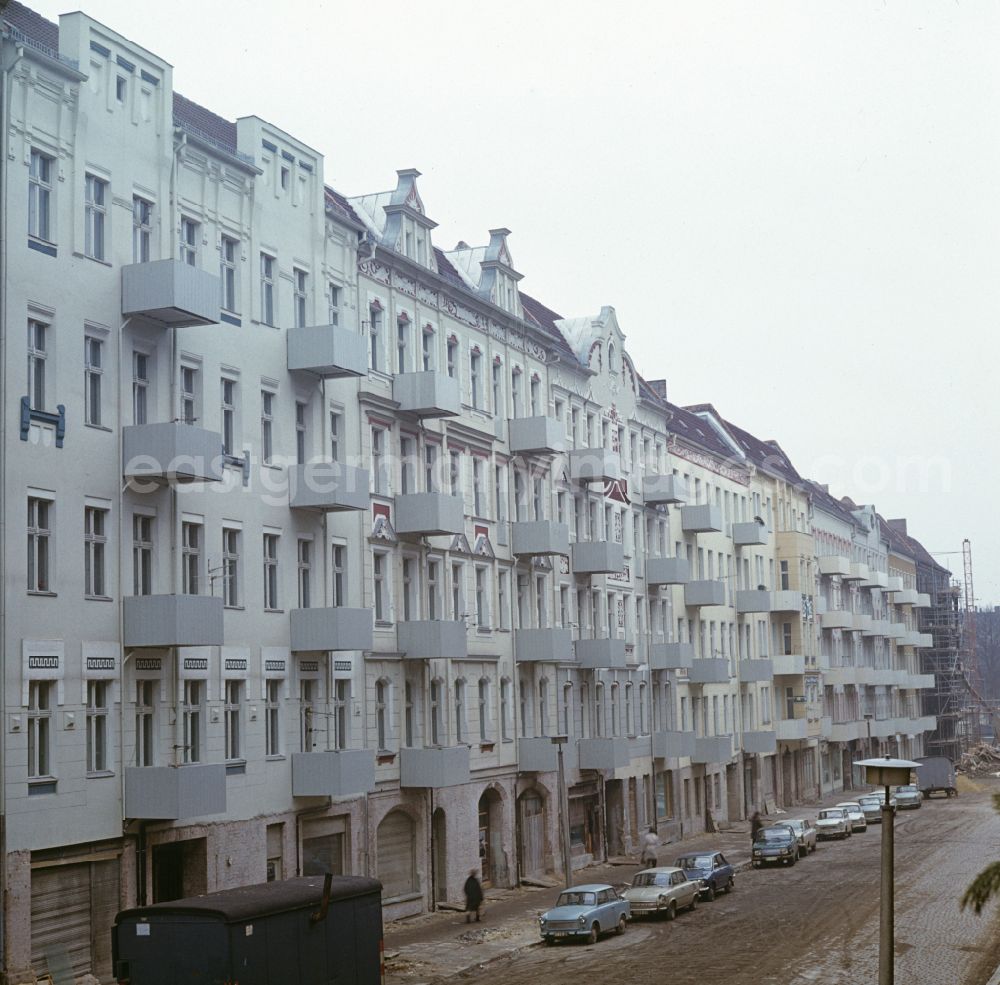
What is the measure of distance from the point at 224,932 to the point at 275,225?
19.8 m

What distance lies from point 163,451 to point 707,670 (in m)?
40.1

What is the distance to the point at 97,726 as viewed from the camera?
97.1 ft

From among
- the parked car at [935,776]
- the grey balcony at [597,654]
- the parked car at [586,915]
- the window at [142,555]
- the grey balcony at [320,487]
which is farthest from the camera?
the parked car at [935,776]

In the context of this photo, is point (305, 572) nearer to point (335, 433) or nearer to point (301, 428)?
point (301, 428)

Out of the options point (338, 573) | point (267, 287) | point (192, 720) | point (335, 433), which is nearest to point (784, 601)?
point (338, 573)

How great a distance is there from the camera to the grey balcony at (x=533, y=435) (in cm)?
4875

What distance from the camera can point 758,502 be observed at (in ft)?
265

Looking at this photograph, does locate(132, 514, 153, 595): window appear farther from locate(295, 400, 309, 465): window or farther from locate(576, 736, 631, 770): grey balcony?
locate(576, 736, 631, 770): grey balcony

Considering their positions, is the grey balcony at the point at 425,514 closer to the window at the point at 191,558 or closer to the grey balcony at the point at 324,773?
the grey balcony at the point at 324,773

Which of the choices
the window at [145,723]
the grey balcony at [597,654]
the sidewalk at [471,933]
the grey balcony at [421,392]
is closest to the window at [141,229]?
the window at [145,723]

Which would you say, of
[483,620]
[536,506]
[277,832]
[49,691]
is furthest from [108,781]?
[536,506]

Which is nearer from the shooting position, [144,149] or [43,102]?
[43,102]

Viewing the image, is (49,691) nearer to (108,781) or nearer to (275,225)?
(108,781)

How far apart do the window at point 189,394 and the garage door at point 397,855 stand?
507 inches
